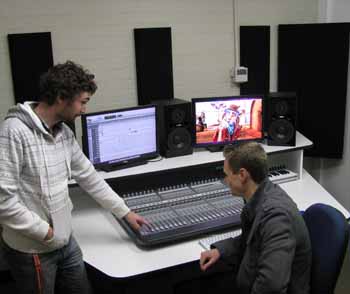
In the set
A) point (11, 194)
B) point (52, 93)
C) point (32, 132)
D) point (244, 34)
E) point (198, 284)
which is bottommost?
point (198, 284)

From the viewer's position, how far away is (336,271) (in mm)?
1660

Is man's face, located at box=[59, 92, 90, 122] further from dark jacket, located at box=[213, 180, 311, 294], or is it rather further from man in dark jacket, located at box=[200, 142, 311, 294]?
dark jacket, located at box=[213, 180, 311, 294]

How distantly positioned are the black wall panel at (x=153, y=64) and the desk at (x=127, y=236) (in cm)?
56

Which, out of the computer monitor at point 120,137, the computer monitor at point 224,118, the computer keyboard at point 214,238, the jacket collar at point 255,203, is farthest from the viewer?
the computer monitor at point 224,118

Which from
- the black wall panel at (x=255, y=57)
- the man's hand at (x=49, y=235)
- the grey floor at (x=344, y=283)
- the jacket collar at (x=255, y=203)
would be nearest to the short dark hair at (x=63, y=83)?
the man's hand at (x=49, y=235)

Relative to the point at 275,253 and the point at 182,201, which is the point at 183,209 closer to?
the point at 182,201

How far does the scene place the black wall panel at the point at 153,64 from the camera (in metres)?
3.00

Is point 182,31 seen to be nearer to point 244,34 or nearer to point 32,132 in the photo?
point 244,34

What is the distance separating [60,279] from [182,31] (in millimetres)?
1879

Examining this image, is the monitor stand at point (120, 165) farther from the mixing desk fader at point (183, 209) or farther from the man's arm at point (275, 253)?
the man's arm at point (275, 253)

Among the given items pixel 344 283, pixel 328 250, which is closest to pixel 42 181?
pixel 328 250

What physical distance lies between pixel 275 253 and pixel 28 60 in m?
1.95

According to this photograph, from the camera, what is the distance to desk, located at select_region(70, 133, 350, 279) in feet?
6.15

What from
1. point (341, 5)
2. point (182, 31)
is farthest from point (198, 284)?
point (341, 5)
